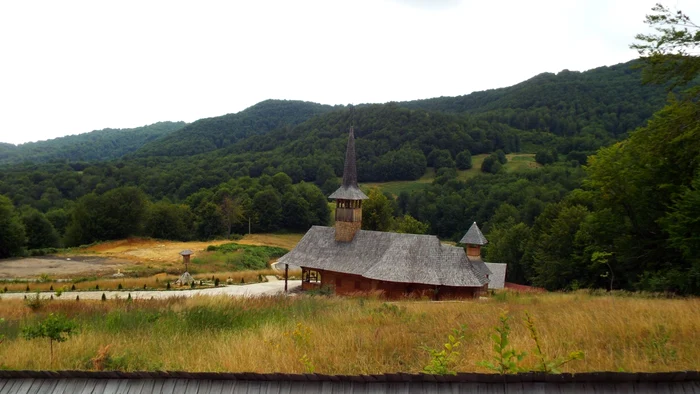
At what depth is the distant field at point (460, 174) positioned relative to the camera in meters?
Answer: 110

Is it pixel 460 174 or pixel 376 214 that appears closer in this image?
pixel 376 214

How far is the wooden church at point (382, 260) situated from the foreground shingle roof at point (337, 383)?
23.2m

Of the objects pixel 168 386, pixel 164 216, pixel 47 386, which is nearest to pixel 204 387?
pixel 168 386

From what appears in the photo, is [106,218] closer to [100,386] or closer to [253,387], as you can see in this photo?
[100,386]

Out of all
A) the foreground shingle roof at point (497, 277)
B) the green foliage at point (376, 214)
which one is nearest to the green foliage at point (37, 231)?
the green foliage at point (376, 214)

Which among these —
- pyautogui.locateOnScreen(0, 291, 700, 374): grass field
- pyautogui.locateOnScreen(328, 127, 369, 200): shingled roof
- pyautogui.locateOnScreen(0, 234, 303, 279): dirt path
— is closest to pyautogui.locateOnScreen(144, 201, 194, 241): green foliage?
pyautogui.locateOnScreen(0, 234, 303, 279): dirt path

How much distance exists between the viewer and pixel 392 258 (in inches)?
1135

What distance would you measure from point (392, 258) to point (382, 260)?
27.2 inches

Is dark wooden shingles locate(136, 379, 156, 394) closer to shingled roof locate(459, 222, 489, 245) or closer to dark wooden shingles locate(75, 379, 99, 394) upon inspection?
dark wooden shingles locate(75, 379, 99, 394)

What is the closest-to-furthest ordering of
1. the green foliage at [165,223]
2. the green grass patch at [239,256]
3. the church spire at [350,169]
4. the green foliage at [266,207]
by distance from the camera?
the church spire at [350,169]
the green grass patch at [239,256]
the green foliage at [165,223]
the green foliage at [266,207]

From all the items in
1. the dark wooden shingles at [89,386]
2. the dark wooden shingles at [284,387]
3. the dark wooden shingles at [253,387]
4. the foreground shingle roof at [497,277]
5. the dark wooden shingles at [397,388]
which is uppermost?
the dark wooden shingles at [397,388]

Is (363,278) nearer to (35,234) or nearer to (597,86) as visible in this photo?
(35,234)

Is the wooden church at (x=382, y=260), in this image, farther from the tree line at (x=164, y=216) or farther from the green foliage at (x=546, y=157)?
the green foliage at (x=546, y=157)

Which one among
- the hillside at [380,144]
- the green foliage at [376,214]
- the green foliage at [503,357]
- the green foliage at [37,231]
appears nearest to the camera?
the green foliage at [503,357]
